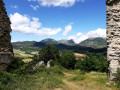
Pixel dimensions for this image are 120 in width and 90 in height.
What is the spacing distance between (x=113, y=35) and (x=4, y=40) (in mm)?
13105

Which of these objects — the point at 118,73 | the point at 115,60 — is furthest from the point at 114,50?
the point at 118,73

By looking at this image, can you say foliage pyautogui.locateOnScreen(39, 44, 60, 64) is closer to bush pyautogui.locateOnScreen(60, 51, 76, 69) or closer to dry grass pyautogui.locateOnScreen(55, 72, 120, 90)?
bush pyautogui.locateOnScreen(60, 51, 76, 69)

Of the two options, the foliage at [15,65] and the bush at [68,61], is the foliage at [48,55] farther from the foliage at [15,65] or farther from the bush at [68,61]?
the foliage at [15,65]

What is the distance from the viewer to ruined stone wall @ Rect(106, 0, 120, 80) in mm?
14352

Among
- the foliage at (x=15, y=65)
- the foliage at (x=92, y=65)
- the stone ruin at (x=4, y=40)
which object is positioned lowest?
the foliage at (x=92, y=65)

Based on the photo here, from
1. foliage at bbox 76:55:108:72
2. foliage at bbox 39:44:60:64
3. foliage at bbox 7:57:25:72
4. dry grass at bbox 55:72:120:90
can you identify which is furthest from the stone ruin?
foliage at bbox 39:44:60:64

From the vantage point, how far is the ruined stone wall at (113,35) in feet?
47.1

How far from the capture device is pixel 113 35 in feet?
48.5

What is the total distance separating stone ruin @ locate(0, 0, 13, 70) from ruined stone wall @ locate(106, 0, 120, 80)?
1221 cm

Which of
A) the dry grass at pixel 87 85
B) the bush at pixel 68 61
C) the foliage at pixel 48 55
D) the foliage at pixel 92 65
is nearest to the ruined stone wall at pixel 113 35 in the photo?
the dry grass at pixel 87 85

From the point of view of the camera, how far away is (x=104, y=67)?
38.8 meters

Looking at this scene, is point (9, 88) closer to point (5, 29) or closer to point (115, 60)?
point (5, 29)

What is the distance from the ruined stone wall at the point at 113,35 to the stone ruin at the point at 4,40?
12209 mm

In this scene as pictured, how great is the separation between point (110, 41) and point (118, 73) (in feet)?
13.1
